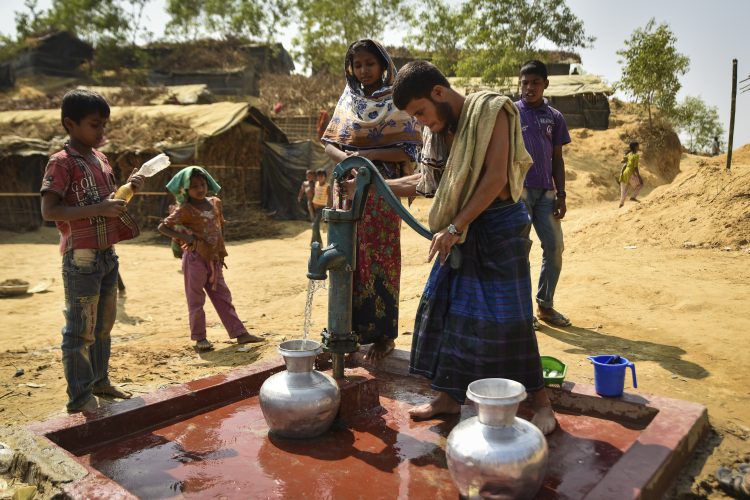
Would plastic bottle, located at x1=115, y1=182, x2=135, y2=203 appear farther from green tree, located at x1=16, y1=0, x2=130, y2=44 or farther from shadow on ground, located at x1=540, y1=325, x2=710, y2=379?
green tree, located at x1=16, y1=0, x2=130, y2=44

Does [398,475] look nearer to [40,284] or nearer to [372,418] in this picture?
[372,418]

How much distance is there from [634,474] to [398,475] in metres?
0.78

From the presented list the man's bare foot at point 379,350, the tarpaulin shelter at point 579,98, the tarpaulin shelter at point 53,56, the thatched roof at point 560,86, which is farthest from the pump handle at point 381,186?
the tarpaulin shelter at point 53,56

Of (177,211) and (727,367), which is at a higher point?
(177,211)

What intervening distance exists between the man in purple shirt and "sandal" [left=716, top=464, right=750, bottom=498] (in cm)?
220

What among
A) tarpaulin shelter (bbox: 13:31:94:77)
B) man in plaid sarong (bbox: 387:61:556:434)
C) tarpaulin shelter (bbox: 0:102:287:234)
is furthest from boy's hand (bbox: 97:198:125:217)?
tarpaulin shelter (bbox: 13:31:94:77)

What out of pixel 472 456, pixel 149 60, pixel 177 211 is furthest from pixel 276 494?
pixel 149 60

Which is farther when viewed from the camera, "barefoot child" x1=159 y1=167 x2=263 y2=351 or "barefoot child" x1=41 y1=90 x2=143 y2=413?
"barefoot child" x1=159 y1=167 x2=263 y2=351

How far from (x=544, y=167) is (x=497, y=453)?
2.78 m

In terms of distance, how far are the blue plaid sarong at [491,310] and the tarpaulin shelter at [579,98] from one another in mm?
18262

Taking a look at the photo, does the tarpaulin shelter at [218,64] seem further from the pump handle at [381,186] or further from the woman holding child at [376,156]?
the pump handle at [381,186]

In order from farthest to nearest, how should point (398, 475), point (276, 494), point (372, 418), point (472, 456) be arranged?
point (372, 418) → point (398, 475) → point (276, 494) → point (472, 456)

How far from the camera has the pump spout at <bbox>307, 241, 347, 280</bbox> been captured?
2.21 meters

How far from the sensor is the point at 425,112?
224 cm
